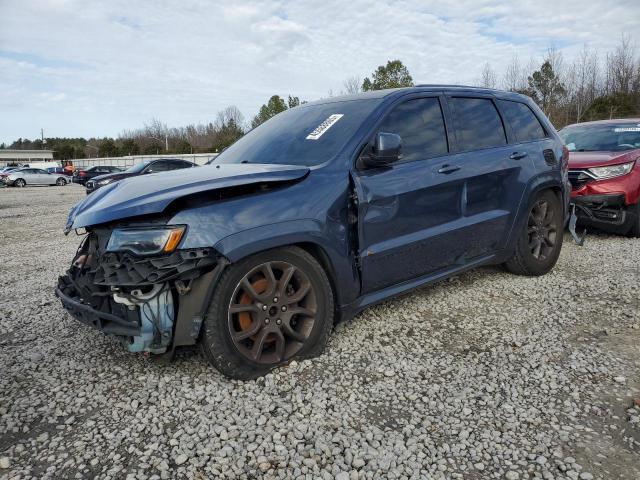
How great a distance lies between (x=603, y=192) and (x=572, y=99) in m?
36.4

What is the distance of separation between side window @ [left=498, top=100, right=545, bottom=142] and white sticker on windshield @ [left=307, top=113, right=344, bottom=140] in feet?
5.91

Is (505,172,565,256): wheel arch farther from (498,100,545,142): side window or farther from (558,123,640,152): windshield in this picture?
(558,123,640,152): windshield

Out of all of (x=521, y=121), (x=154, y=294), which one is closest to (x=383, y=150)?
(x=154, y=294)

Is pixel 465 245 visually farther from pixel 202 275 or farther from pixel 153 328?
pixel 153 328

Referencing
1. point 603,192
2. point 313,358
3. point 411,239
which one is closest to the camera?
point 313,358

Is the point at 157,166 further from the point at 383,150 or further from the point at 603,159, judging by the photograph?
the point at 383,150

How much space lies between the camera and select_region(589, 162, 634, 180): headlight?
6211 millimetres

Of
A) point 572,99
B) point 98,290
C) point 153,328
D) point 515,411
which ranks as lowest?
point 515,411

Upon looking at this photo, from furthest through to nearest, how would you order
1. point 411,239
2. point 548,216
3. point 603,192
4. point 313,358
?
point 603,192, point 548,216, point 411,239, point 313,358

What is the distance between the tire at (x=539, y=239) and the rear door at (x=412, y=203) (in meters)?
1.05

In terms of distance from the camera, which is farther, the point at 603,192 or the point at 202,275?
the point at 603,192

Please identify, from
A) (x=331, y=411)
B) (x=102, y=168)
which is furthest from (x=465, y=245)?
(x=102, y=168)

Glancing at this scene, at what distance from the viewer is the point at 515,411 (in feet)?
8.07

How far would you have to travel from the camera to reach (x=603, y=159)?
6305 millimetres
